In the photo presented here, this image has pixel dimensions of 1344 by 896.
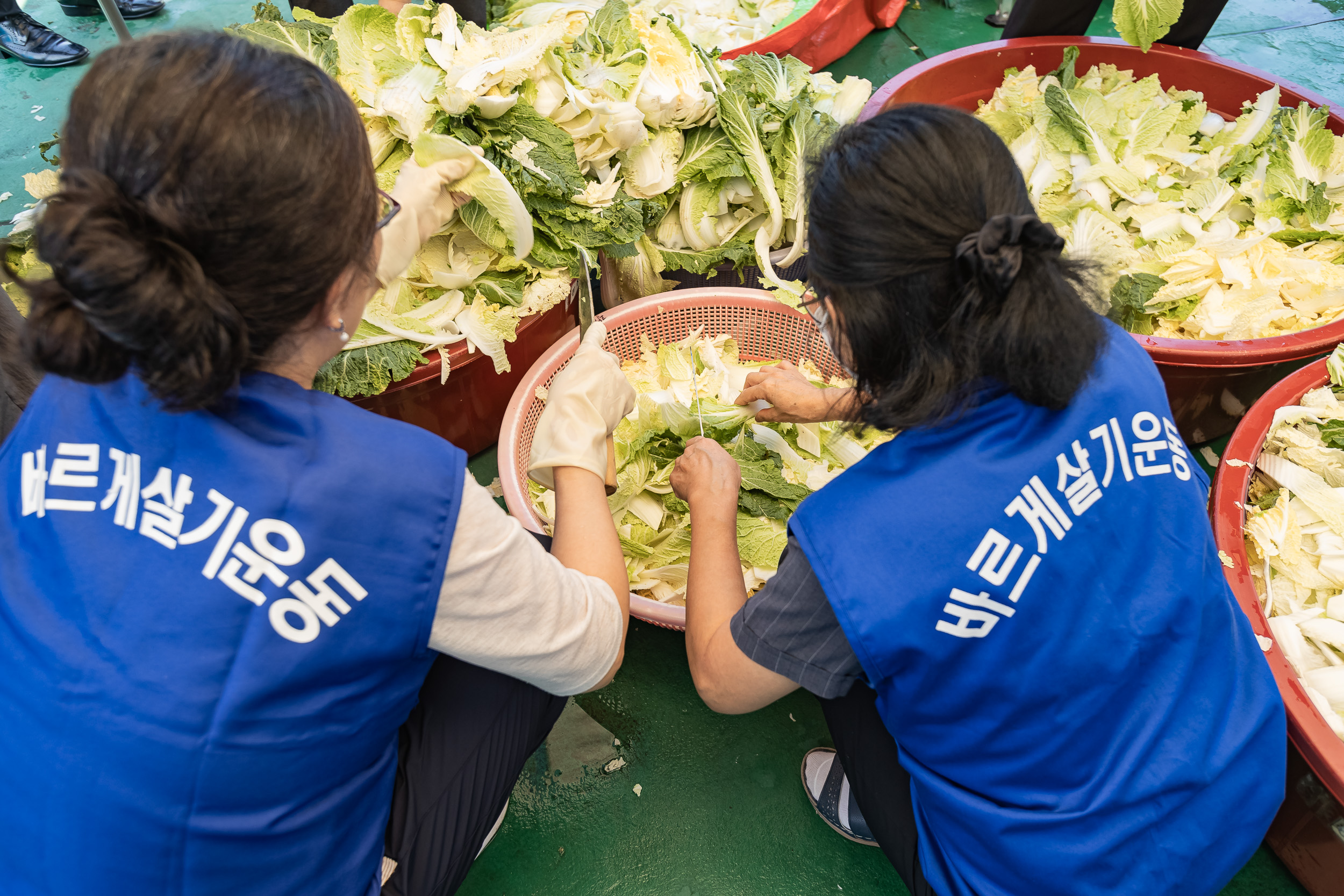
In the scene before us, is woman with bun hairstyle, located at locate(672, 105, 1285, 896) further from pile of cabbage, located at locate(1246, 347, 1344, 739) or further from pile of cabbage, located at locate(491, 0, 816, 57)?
pile of cabbage, located at locate(491, 0, 816, 57)

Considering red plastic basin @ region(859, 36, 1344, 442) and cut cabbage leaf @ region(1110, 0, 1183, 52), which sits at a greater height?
cut cabbage leaf @ region(1110, 0, 1183, 52)

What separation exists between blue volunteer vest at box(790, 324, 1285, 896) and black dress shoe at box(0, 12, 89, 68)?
19.2 ft

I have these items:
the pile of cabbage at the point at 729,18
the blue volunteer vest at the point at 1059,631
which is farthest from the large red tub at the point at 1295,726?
the pile of cabbage at the point at 729,18

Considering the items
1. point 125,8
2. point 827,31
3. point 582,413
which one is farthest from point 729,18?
point 125,8

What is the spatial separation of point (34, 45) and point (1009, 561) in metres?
6.34

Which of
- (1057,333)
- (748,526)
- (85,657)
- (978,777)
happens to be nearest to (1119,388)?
(1057,333)

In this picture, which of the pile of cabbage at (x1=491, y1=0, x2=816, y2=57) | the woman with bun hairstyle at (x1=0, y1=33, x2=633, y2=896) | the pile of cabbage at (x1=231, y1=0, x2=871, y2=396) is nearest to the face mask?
the woman with bun hairstyle at (x1=0, y1=33, x2=633, y2=896)

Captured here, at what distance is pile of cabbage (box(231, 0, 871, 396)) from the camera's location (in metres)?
2.33

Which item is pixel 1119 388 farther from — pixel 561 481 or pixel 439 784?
pixel 439 784

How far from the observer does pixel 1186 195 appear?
304 centimetres

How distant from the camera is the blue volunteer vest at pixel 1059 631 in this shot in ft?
3.82

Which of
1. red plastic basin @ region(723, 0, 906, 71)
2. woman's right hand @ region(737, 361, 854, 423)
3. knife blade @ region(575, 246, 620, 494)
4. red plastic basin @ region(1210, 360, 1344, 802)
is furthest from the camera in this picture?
red plastic basin @ region(723, 0, 906, 71)

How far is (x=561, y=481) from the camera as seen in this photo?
1.74 metres

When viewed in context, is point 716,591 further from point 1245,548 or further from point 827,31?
point 827,31
